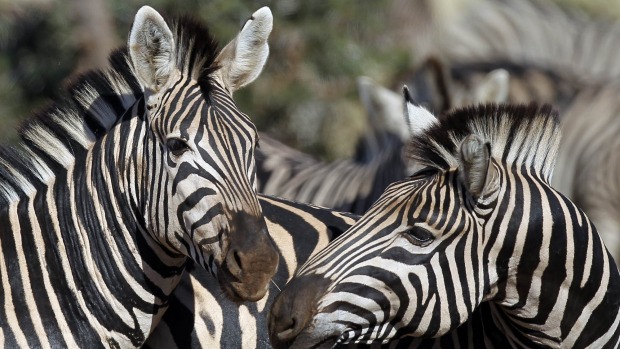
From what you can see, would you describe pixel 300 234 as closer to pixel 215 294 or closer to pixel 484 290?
pixel 215 294

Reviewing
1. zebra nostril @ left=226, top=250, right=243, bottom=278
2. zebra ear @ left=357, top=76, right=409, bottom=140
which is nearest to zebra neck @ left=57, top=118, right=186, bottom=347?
zebra nostril @ left=226, top=250, right=243, bottom=278

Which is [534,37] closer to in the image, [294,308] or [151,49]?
[151,49]

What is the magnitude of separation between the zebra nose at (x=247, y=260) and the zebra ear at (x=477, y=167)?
0.87 m

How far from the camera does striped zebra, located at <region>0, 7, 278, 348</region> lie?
4070mm

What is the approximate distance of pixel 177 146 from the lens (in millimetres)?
4105

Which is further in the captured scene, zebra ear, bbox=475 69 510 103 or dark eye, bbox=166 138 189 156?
zebra ear, bbox=475 69 510 103

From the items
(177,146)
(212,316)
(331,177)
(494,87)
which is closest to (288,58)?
(331,177)

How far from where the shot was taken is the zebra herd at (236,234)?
13.3ft

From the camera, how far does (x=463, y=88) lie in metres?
9.35

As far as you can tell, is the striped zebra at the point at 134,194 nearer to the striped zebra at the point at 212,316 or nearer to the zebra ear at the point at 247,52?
the zebra ear at the point at 247,52

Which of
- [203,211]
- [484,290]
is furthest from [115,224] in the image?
[484,290]

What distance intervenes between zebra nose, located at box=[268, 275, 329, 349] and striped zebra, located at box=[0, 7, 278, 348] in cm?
11

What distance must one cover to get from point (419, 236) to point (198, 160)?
0.96m

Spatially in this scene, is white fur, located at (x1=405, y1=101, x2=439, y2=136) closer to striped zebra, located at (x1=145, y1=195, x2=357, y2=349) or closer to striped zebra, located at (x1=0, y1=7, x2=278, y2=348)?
striped zebra, located at (x1=0, y1=7, x2=278, y2=348)
